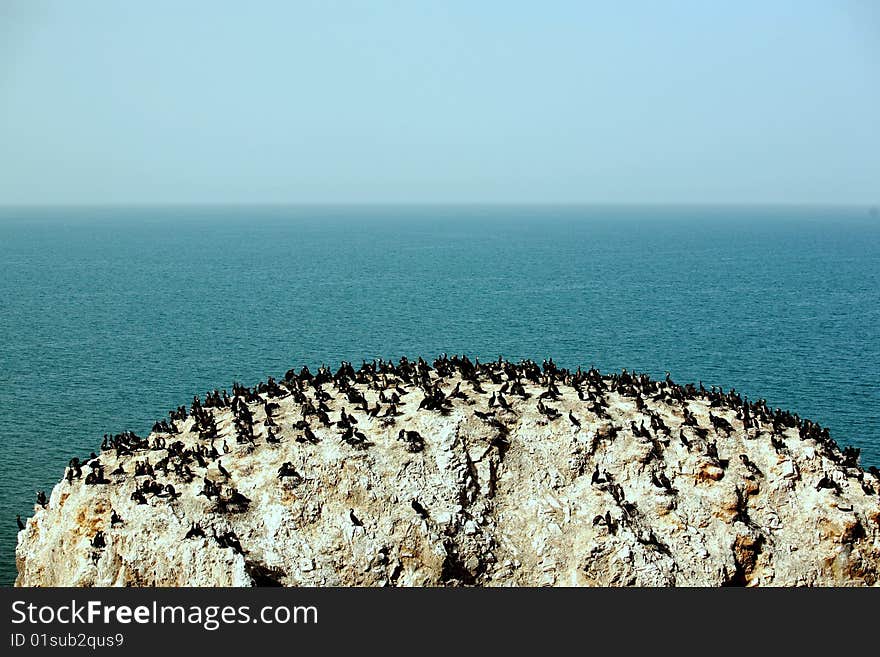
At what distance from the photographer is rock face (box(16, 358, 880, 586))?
1720 inches

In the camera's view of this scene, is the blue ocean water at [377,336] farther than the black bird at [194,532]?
Yes

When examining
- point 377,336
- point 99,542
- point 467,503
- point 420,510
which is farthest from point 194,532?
point 377,336

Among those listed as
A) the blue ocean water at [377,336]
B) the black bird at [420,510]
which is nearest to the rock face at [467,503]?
the black bird at [420,510]

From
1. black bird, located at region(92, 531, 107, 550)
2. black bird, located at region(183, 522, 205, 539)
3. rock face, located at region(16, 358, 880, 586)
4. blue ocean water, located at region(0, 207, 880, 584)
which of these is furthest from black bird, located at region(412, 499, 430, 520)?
blue ocean water, located at region(0, 207, 880, 584)

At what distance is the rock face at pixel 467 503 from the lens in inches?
1720

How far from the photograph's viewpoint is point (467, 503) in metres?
46.3

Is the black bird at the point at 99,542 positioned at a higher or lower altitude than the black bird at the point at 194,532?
lower

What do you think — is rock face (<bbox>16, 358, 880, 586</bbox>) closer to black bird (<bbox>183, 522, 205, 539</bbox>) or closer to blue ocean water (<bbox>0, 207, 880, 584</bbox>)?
black bird (<bbox>183, 522, 205, 539</bbox>)

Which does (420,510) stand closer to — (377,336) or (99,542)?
(99,542)

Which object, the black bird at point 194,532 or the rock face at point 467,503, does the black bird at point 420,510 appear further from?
the black bird at point 194,532

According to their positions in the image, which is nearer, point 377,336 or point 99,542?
point 99,542

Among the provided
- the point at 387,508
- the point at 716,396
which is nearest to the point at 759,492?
the point at 716,396

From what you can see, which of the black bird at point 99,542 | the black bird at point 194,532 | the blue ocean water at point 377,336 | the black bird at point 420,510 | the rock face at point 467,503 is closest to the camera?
the black bird at point 194,532

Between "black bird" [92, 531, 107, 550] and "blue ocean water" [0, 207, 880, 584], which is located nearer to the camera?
"black bird" [92, 531, 107, 550]
